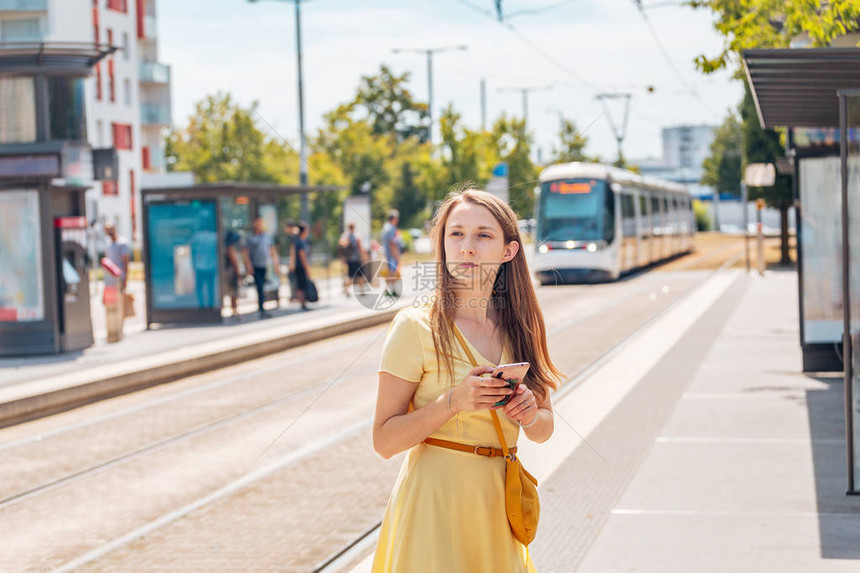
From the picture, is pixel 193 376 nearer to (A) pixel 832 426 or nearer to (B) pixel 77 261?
(B) pixel 77 261

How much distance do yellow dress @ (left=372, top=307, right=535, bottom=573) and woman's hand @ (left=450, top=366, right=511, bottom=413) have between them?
0.50ft

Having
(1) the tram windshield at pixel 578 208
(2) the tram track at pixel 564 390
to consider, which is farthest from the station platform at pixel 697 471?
(1) the tram windshield at pixel 578 208

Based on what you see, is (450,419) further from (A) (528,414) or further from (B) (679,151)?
(B) (679,151)

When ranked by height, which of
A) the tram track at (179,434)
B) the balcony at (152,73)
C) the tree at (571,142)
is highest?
the balcony at (152,73)

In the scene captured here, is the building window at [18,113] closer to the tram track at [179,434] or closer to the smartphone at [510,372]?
the tram track at [179,434]

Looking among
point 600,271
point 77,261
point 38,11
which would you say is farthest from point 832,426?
point 38,11

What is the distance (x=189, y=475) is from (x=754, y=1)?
6.47m

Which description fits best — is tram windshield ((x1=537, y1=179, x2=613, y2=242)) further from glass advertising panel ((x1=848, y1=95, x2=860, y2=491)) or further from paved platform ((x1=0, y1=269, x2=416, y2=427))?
glass advertising panel ((x1=848, y1=95, x2=860, y2=491))

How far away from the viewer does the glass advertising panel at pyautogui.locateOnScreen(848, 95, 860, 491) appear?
713 cm

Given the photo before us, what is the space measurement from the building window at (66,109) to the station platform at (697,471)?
27.3 ft

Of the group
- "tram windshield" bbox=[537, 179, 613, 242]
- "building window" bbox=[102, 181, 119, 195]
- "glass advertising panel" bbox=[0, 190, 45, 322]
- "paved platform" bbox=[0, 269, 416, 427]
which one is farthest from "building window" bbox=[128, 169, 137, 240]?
"glass advertising panel" bbox=[0, 190, 45, 322]

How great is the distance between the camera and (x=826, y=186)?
11523 mm

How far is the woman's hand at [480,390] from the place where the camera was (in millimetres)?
2914

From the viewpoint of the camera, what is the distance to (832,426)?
31.5 feet
